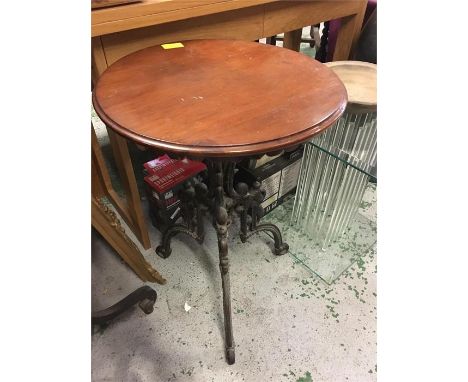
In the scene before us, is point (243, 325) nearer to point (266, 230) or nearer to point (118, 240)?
point (266, 230)

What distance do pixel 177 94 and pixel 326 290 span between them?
32.9 inches

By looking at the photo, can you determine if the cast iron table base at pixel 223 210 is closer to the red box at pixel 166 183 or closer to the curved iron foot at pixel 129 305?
the red box at pixel 166 183

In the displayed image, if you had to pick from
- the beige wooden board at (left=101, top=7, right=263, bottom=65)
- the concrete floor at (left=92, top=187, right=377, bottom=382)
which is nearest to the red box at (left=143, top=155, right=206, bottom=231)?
the concrete floor at (left=92, top=187, right=377, bottom=382)

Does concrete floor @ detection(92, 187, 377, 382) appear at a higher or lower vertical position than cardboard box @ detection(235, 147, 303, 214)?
lower

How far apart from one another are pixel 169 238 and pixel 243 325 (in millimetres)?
395

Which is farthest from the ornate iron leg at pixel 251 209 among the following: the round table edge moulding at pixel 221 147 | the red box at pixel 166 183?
the round table edge moulding at pixel 221 147

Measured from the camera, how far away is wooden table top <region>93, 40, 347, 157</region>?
56 centimetres

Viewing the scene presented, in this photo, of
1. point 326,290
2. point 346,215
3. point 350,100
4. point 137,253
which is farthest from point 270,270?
point 350,100

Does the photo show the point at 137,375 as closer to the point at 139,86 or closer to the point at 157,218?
the point at 157,218

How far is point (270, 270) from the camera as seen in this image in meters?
1.19

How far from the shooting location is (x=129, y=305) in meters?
0.99

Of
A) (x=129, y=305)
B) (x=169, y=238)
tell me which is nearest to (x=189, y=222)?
(x=169, y=238)

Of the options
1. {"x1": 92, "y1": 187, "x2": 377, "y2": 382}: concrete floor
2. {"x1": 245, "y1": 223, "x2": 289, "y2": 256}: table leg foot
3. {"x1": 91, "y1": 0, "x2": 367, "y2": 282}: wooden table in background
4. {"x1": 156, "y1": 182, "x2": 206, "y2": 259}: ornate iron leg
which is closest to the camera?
{"x1": 91, "y1": 0, "x2": 367, "y2": 282}: wooden table in background

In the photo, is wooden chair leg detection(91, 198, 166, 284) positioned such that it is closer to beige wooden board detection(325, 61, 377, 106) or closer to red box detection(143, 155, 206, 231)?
red box detection(143, 155, 206, 231)
